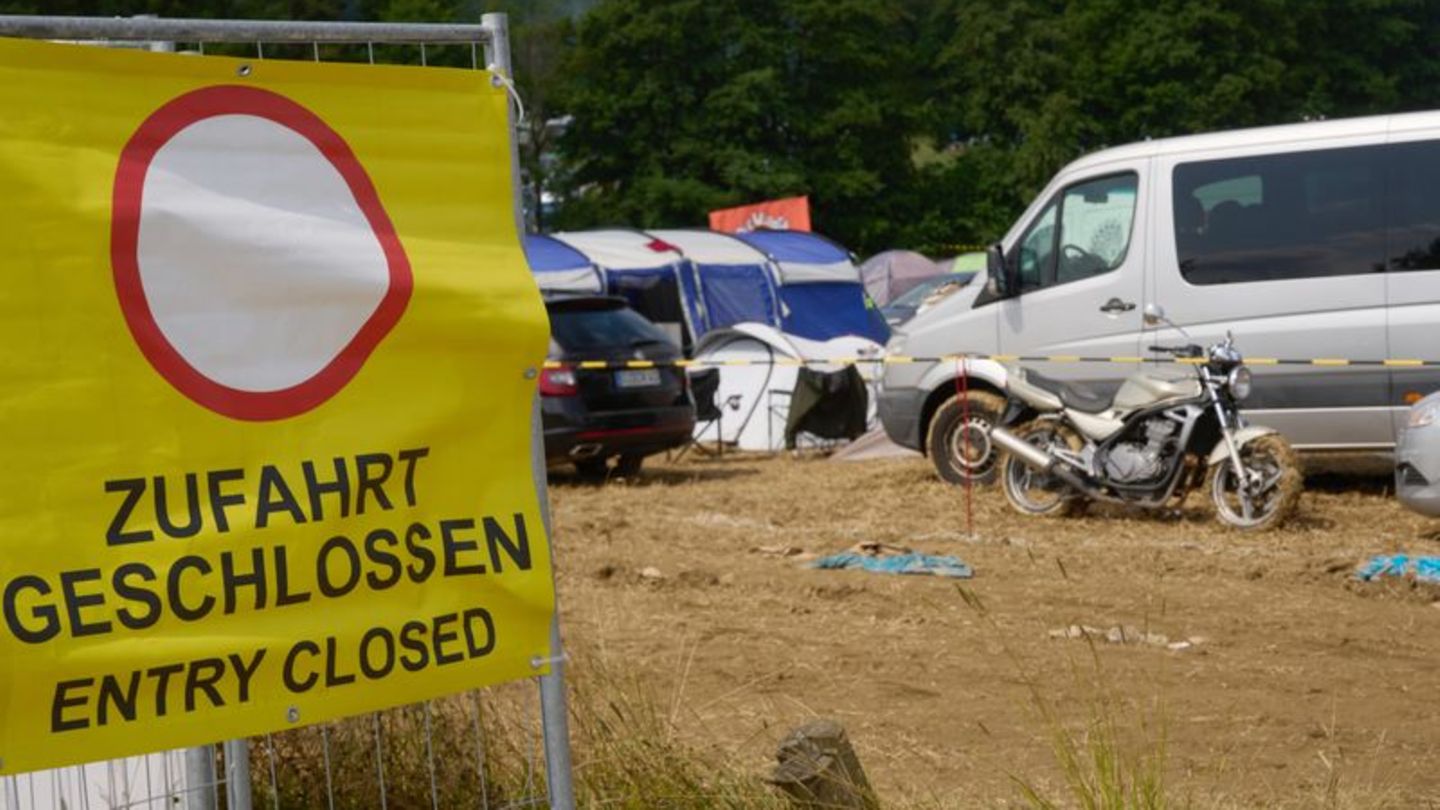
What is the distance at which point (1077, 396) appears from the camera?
1231 centimetres

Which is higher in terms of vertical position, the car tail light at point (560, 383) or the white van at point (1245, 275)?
the white van at point (1245, 275)

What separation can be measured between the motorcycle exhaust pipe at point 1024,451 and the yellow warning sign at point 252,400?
8598 millimetres

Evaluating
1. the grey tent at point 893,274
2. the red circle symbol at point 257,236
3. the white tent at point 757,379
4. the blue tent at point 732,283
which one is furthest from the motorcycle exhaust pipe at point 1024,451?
the grey tent at point 893,274

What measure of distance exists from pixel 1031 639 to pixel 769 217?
91.9ft

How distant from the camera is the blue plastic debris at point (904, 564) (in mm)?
10055

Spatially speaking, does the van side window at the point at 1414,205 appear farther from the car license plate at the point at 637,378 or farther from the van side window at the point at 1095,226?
the car license plate at the point at 637,378

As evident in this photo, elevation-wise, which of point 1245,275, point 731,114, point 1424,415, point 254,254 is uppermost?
point 731,114

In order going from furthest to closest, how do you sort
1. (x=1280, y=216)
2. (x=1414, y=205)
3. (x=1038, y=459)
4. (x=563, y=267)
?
(x=563, y=267), (x=1280, y=216), (x=1414, y=205), (x=1038, y=459)

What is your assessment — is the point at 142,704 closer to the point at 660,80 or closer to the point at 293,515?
the point at 293,515

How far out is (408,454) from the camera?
370 cm

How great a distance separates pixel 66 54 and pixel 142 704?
3.55 feet

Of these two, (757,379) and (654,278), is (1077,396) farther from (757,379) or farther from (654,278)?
(654,278)

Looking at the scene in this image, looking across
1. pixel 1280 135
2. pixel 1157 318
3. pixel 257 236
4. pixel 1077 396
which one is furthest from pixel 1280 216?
pixel 257 236

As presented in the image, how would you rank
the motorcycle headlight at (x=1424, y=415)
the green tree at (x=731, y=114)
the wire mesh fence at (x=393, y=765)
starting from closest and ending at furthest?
the wire mesh fence at (x=393, y=765) < the motorcycle headlight at (x=1424, y=415) < the green tree at (x=731, y=114)
